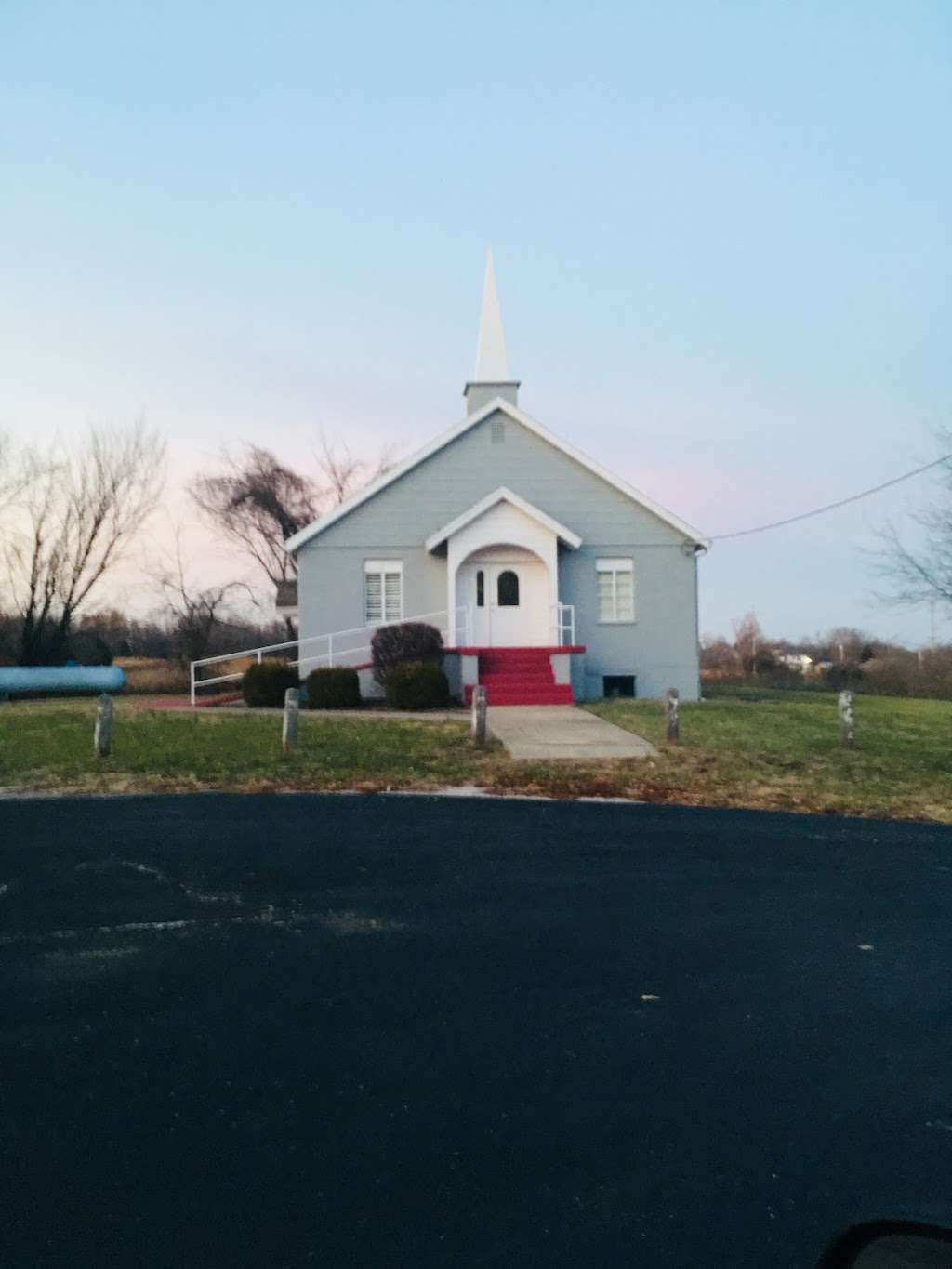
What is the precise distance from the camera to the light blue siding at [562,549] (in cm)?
2528

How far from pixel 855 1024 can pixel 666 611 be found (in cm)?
2127

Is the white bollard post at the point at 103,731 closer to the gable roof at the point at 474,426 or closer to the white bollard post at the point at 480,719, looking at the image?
the white bollard post at the point at 480,719

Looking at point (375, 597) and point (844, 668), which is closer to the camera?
point (375, 597)

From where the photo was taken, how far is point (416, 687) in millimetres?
21219

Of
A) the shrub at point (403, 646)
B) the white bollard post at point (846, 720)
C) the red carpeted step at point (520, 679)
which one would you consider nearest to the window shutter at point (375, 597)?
the shrub at point (403, 646)

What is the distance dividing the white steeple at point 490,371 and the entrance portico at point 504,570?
4.48 m

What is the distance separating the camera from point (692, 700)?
25.1 meters

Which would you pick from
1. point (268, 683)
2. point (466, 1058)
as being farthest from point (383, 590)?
point (466, 1058)

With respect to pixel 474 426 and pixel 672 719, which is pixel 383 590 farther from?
pixel 672 719

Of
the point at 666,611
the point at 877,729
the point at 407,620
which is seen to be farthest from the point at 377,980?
the point at 666,611

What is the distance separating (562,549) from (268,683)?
307 inches

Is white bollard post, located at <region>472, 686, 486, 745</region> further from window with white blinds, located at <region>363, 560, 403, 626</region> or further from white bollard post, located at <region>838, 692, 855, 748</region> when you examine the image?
window with white blinds, located at <region>363, 560, 403, 626</region>

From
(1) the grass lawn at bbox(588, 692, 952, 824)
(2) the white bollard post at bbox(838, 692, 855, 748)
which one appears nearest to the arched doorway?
(1) the grass lawn at bbox(588, 692, 952, 824)

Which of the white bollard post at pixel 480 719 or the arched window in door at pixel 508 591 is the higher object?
the arched window in door at pixel 508 591
